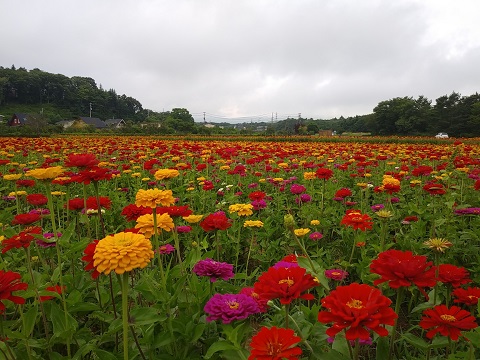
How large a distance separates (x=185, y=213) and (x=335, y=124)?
7748 cm

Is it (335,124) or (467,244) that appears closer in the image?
(467,244)

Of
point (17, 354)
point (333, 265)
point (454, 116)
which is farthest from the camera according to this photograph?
point (454, 116)

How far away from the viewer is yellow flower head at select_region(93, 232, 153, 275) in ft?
3.47

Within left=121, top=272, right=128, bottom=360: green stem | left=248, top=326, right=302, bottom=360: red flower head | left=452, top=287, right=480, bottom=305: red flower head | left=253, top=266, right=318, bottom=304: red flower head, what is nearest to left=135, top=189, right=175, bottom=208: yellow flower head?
left=121, top=272, right=128, bottom=360: green stem

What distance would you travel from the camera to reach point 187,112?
7356 cm

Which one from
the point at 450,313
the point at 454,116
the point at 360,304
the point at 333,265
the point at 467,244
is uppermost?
the point at 454,116

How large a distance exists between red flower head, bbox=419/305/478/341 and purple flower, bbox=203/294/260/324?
2.25ft

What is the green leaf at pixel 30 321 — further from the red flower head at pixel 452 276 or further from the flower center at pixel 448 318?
the red flower head at pixel 452 276

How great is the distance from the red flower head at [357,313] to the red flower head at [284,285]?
96 millimetres

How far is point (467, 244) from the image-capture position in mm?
2996

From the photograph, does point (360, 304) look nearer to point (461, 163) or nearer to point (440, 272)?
point (440, 272)

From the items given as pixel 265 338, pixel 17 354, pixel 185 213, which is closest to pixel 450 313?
pixel 265 338

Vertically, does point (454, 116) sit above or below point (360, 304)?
above

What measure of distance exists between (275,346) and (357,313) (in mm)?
263
